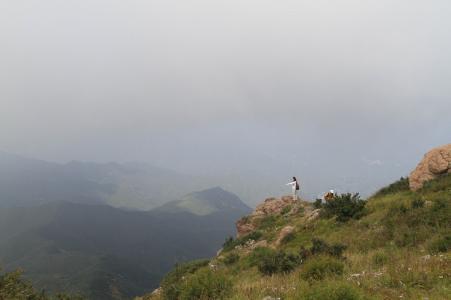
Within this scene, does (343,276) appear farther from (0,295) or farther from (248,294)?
(0,295)

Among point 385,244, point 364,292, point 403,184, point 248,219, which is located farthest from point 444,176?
point 248,219

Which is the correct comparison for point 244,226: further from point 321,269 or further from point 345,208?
point 321,269

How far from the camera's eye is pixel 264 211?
42094mm

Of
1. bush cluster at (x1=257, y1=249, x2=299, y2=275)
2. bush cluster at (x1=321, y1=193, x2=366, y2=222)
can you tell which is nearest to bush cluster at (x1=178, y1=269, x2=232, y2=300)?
bush cluster at (x1=257, y1=249, x2=299, y2=275)

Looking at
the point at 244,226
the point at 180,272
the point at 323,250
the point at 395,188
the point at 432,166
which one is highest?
the point at 432,166

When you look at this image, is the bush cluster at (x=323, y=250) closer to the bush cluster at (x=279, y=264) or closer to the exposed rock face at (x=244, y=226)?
the bush cluster at (x=279, y=264)

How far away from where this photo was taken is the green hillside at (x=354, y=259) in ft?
30.4

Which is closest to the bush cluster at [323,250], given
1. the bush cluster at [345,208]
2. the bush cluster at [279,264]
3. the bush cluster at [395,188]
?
the bush cluster at [279,264]

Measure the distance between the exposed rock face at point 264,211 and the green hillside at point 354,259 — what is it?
920 centimetres

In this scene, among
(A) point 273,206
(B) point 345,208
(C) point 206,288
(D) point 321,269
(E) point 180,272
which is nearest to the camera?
(C) point 206,288

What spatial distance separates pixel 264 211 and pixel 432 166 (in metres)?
21.1

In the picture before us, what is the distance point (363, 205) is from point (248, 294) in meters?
15.5

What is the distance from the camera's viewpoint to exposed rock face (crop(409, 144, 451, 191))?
77.7ft

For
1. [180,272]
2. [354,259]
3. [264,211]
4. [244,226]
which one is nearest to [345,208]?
[354,259]
